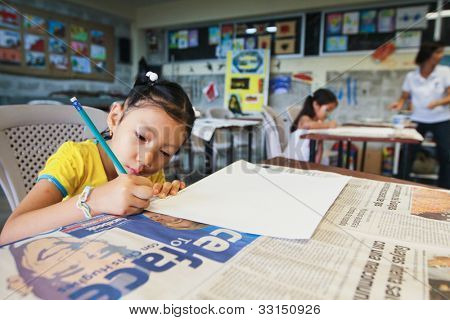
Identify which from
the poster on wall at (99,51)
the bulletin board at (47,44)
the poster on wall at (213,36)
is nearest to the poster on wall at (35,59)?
the bulletin board at (47,44)

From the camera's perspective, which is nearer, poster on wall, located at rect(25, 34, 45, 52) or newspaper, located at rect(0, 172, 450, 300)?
newspaper, located at rect(0, 172, 450, 300)

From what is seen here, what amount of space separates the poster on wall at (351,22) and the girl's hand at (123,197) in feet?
8.51

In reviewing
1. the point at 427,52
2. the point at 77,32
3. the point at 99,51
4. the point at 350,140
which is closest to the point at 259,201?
the point at 350,140

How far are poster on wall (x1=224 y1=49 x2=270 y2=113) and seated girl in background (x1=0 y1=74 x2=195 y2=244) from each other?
1.28m

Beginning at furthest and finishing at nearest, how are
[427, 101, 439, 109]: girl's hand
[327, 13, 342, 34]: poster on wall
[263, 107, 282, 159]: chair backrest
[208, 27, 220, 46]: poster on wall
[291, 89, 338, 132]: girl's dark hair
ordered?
[208, 27, 220, 46]: poster on wall, [327, 13, 342, 34]: poster on wall, [427, 101, 439, 109]: girl's hand, [291, 89, 338, 132]: girl's dark hair, [263, 107, 282, 159]: chair backrest

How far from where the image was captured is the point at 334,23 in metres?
2.43

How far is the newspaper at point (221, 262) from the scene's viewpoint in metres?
0.15

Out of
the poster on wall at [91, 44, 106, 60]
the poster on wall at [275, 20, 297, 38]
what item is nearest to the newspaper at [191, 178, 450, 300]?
the poster on wall at [275, 20, 297, 38]

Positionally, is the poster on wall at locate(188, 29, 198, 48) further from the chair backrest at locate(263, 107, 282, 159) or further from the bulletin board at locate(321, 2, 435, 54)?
the chair backrest at locate(263, 107, 282, 159)

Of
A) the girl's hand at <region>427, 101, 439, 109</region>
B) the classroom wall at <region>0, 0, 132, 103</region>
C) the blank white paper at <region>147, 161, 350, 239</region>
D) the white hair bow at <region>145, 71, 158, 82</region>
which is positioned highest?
the classroom wall at <region>0, 0, 132, 103</region>

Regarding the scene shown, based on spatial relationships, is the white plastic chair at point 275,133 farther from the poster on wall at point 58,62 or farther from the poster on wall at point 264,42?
the poster on wall at point 58,62

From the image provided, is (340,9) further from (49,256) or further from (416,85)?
(49,256)

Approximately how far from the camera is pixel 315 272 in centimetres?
Answer: 17

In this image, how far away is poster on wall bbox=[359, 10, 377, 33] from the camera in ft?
7.73
